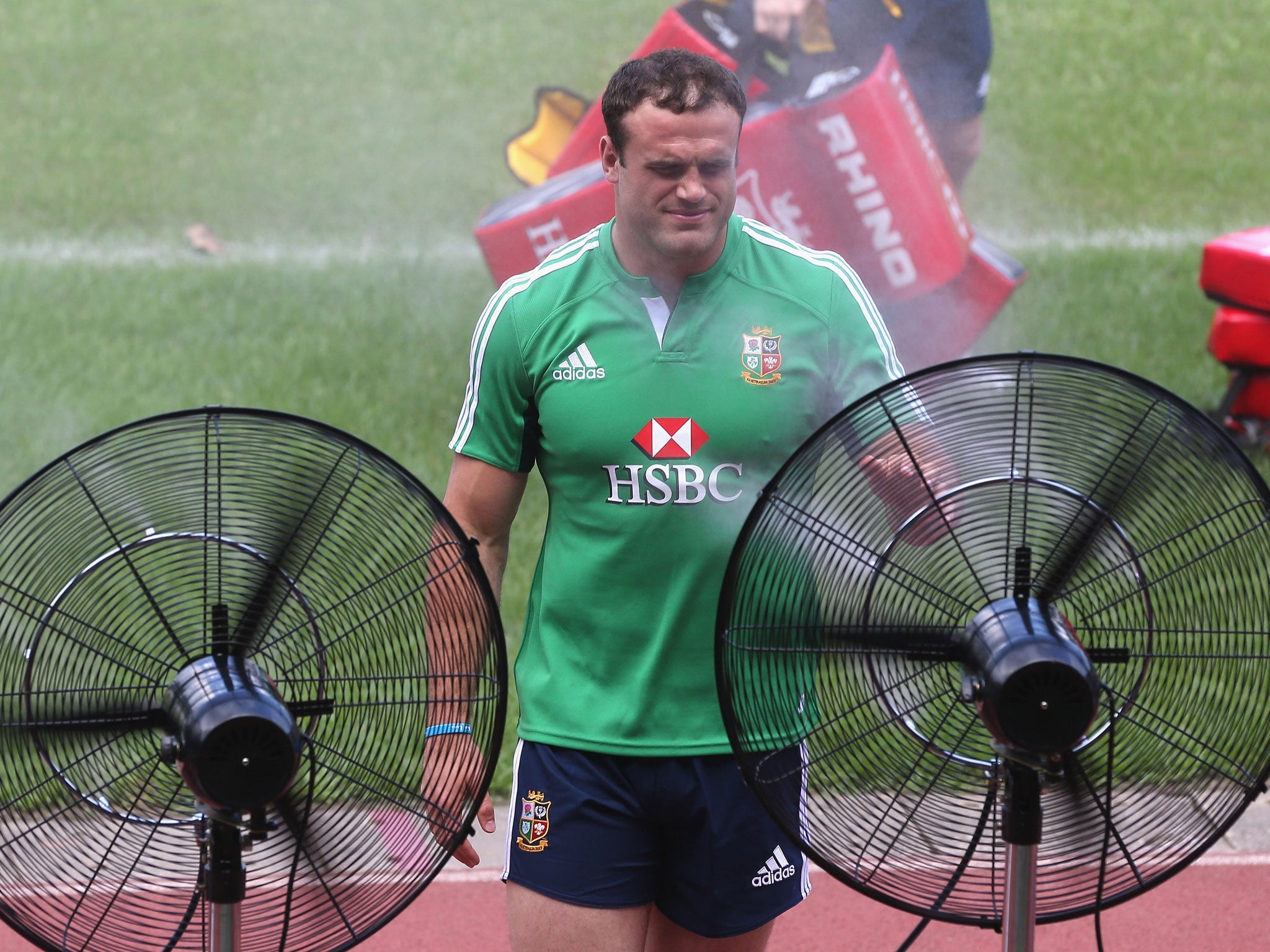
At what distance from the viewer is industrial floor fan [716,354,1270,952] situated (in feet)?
7.91

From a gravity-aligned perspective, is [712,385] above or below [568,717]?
above

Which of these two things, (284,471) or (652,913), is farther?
(652,913)

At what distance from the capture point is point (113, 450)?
2.39 meters

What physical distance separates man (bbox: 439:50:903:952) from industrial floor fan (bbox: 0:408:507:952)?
0.42 meters

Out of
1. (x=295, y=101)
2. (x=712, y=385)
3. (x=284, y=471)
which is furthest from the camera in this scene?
(x=295, y=101)

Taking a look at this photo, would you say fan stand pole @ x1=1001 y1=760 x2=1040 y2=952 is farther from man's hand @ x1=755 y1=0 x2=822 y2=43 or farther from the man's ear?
man's hand @ x1=755 y1=0 x2=822 y2=43

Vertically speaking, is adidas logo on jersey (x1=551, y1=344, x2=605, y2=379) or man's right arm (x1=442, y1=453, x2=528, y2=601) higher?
adidas logo on jersey (x1=551, y1=344, x2=605, y2=379)

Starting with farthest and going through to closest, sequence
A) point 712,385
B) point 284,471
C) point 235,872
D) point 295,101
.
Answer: point 295,101 < point 712,385 < point 284,471 < point 235,872

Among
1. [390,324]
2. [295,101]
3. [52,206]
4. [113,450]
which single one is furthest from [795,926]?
[295,101]

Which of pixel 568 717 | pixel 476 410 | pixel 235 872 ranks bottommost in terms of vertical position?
pixel 568 717

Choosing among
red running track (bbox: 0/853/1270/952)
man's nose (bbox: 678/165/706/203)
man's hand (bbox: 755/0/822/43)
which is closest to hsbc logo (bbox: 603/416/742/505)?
man's nose (bbox: 678/165/706/203)

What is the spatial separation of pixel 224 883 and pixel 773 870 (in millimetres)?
1124

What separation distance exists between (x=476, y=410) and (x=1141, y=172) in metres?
13.4

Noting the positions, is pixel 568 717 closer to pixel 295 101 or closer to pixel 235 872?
pixel 235 872
